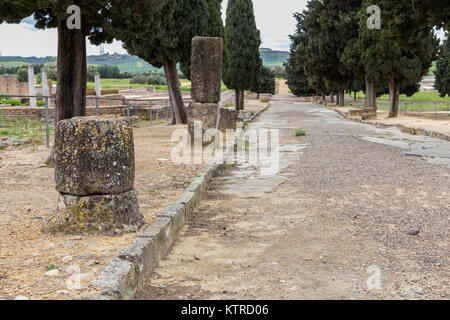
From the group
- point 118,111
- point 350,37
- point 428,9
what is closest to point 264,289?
point 428,9

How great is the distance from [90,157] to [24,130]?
1134 centimetres

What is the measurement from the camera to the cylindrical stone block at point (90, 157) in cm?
467

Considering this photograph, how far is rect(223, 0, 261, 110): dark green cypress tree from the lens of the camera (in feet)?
99.1

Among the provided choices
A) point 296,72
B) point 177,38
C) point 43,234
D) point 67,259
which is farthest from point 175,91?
point 296,72

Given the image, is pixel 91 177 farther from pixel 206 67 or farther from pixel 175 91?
pixel 175 91

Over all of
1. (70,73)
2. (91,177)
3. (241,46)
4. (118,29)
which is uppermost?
(241,46)

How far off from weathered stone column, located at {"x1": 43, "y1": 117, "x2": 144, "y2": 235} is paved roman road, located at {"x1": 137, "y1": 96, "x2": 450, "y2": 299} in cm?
80

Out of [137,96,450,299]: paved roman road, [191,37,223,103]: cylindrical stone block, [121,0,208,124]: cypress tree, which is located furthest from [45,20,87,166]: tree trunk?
[121,0,208,124]: cypress tree

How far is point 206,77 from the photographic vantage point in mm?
11906

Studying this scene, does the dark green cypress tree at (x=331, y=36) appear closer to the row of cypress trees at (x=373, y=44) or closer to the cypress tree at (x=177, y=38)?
the row of cypress trees at (x=373, y=44)

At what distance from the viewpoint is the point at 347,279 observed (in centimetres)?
385

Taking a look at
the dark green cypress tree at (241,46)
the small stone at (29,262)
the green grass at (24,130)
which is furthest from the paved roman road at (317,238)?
the dark green cypress tree at (241,46)

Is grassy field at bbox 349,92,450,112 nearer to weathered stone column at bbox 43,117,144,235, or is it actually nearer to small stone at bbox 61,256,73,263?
weathered stone column at bbox 43,117,144,235

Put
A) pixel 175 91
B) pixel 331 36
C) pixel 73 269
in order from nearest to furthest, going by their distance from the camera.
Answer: pixel 73 269, pixel 175 91, pixel 331 36
